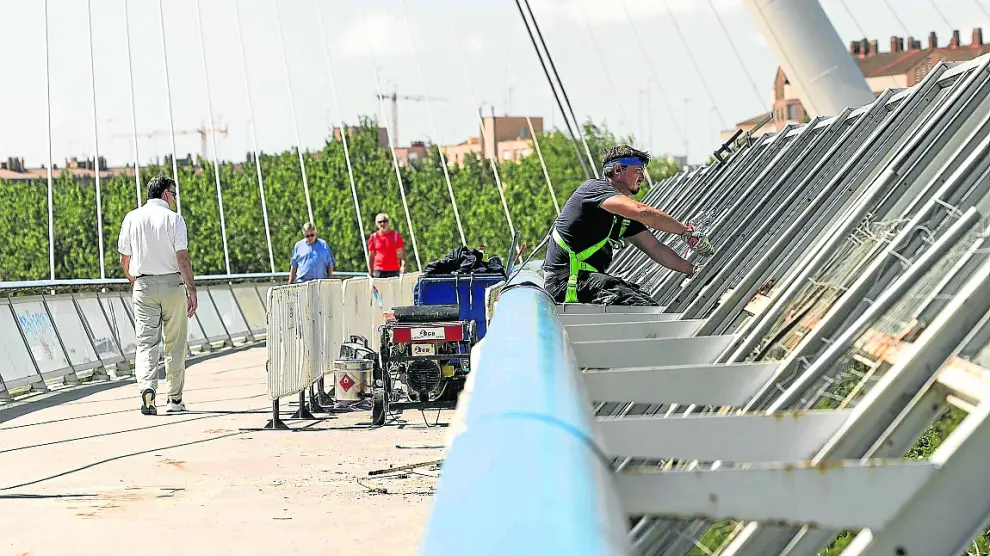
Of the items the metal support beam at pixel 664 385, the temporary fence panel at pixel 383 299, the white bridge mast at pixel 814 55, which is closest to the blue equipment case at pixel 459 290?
the temporary fence panel at pixel 383 299

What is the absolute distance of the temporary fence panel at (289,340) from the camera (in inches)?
432

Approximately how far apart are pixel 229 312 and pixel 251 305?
1.58m

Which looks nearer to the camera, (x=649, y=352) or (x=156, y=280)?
(x=649, y=352)

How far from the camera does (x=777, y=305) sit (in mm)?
4535

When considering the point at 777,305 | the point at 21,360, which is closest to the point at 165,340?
the point at 21,360

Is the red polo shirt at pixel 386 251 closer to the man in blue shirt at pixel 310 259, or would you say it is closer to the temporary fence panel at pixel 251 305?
the man in blue shirt at pixel 310 259

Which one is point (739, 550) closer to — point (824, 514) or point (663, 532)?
point (824, 514)

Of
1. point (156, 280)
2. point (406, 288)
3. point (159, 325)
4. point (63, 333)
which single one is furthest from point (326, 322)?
point (406, 288)

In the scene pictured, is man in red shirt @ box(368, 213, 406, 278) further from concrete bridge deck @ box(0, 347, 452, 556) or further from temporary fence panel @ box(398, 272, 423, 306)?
concrete bridge deck @ box(0, 347, 452, 556)

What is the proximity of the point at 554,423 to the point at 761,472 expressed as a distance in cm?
32

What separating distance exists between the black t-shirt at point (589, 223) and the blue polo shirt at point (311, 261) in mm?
9806

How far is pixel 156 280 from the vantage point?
480 inches

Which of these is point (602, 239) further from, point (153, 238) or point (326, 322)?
point (326, 322)

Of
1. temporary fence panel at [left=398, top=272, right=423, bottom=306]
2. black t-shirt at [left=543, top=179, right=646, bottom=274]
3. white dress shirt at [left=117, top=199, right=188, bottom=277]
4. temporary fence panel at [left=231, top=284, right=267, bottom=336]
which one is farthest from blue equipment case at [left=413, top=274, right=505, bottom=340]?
temporary fence panel at [left=231, top=284, right=267, bottom=336]
